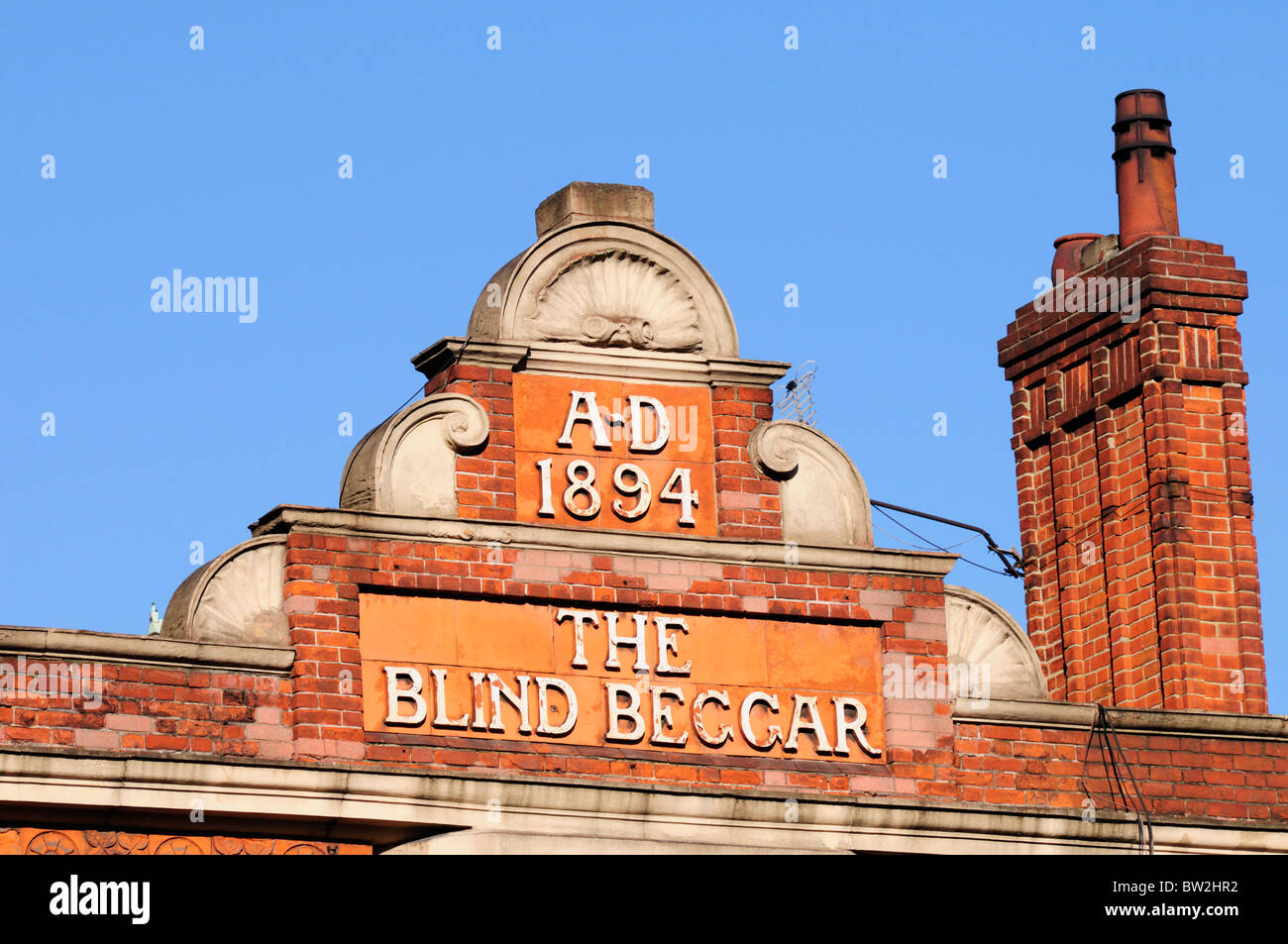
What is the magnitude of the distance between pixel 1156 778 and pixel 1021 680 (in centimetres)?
126

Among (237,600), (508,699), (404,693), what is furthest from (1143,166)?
(237,600)

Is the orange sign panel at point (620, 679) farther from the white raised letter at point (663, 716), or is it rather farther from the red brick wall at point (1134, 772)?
the red brick wall at point (1134, 772)

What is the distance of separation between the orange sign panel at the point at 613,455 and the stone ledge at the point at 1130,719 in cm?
242

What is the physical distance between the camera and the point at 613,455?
21.1 metres

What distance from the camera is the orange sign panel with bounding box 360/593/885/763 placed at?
2005 centimetres

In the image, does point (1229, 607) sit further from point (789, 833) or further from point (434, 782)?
point (434, 782)

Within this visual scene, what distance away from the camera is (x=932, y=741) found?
2127 centimetres

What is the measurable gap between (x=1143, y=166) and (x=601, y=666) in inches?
297

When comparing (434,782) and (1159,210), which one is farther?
(1159,210)

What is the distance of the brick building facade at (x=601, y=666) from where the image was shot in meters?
19.4

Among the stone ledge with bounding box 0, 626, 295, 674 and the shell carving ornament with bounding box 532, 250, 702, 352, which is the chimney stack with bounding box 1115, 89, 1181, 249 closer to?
the shell carving ornament with bounding box 532, 250, 702, 352

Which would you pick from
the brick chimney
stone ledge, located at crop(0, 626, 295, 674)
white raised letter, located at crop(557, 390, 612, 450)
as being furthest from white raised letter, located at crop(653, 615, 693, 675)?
the brick chimney

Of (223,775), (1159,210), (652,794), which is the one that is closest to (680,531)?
(652,794)

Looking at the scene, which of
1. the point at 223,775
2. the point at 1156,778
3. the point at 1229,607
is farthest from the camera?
the point at 1229,607
